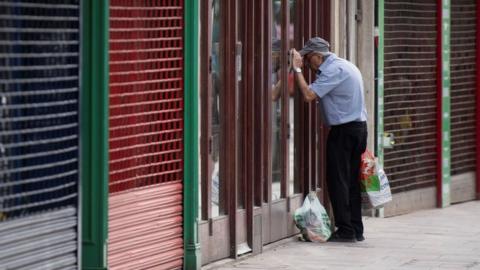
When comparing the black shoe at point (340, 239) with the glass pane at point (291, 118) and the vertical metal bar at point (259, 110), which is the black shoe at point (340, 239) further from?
the vertical metal bar at point (259, 110)

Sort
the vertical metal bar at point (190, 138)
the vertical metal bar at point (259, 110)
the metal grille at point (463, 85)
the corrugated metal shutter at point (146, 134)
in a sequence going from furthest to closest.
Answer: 1. the metal grille at point (463, 85)
2. the vertical metal bar at point (259, 110)
3. the vertical metal bar at point (190, 138)
4. the corrugated metal shutter at point (146, 134)

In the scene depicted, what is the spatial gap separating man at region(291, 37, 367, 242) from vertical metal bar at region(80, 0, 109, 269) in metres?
3.48

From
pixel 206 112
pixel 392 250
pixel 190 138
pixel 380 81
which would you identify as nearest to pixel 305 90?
pixel 392 250

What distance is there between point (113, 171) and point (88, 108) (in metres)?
0.60

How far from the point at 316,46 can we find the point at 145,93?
108 inches

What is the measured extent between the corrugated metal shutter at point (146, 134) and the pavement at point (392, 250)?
91cm

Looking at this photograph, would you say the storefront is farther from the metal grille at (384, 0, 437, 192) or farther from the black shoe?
the metal grille at (384, 0, 437, 192)

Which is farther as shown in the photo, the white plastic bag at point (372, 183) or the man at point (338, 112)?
the white plastic bag at point (372, 183)

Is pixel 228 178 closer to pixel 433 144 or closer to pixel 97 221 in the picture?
pixel 97 221

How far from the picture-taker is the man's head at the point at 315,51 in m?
11.8

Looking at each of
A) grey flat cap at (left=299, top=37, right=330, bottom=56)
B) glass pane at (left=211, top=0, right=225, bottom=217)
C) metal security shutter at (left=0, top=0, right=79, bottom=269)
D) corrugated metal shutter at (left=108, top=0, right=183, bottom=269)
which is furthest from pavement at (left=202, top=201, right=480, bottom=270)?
metal security shutter at (left=0, top=0, right=79, bottom=269)

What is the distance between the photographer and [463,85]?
53.2ft

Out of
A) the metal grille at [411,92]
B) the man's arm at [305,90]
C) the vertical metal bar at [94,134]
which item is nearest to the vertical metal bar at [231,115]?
the man's arm at [305,90]

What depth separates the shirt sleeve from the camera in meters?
11.8
